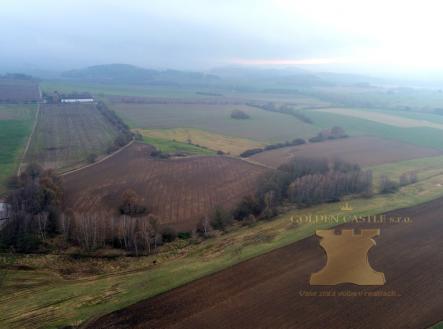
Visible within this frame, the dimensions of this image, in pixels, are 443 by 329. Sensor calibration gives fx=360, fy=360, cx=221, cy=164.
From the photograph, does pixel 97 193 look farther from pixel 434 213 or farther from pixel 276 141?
pixel 276 141

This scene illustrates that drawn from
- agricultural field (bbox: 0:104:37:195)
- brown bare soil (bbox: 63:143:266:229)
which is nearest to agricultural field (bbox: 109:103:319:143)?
agricultural field (bbox: 0:104:37:195)

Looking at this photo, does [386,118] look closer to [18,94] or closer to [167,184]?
[167,184]

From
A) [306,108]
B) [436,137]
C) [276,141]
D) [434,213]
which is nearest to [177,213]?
[434,213]

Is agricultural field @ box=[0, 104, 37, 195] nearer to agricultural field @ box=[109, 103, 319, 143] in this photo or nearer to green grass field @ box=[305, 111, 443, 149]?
agricultural field @ box=[109, 103, 319, 143]

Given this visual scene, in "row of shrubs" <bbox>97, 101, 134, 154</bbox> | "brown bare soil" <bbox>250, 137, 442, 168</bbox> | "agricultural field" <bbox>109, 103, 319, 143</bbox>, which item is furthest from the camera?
"agricultural field" <bbox>109, 103, 319, 143</bbox>

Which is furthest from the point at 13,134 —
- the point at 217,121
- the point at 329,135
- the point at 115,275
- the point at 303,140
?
the point at 329,135
